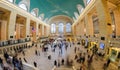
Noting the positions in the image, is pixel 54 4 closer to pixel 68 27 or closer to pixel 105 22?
pixel 68 27

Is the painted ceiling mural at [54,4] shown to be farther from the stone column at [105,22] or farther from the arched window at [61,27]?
the arched window at [61,27]

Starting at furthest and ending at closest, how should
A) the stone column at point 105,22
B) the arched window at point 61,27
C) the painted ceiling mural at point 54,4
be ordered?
the arched window at point 61,27
the painted ceiling mural at point 54,4
the stone column at point 105,22

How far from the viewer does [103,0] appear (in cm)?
1223

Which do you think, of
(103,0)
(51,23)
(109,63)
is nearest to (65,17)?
(51,23)

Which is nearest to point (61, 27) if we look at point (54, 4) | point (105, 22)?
point (54, 4)

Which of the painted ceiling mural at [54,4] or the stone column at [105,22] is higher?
the painted ceiling mural at [54,4]

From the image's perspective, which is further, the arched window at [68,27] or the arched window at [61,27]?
the arched window at [61,27]

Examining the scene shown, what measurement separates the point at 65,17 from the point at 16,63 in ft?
130

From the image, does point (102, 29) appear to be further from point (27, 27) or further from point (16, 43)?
point (27, 27)

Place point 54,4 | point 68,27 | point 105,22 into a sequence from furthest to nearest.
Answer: point 68,27
point 54,4
point 105,22

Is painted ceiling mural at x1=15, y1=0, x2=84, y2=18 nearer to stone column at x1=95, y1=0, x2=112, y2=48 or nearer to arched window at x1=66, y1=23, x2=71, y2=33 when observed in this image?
stone column at x1=95, y1=0, x2=112, y2=48

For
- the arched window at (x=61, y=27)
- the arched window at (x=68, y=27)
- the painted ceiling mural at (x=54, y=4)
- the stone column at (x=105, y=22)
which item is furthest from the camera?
the arched window at (x=61, y=27)

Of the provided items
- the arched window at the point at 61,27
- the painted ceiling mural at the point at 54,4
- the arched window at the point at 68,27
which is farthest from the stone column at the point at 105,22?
the arched window at the point at 61,27

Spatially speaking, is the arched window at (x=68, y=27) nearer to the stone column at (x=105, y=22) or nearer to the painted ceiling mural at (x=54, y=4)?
the painted ceiling mural at (x=54, y=4)
